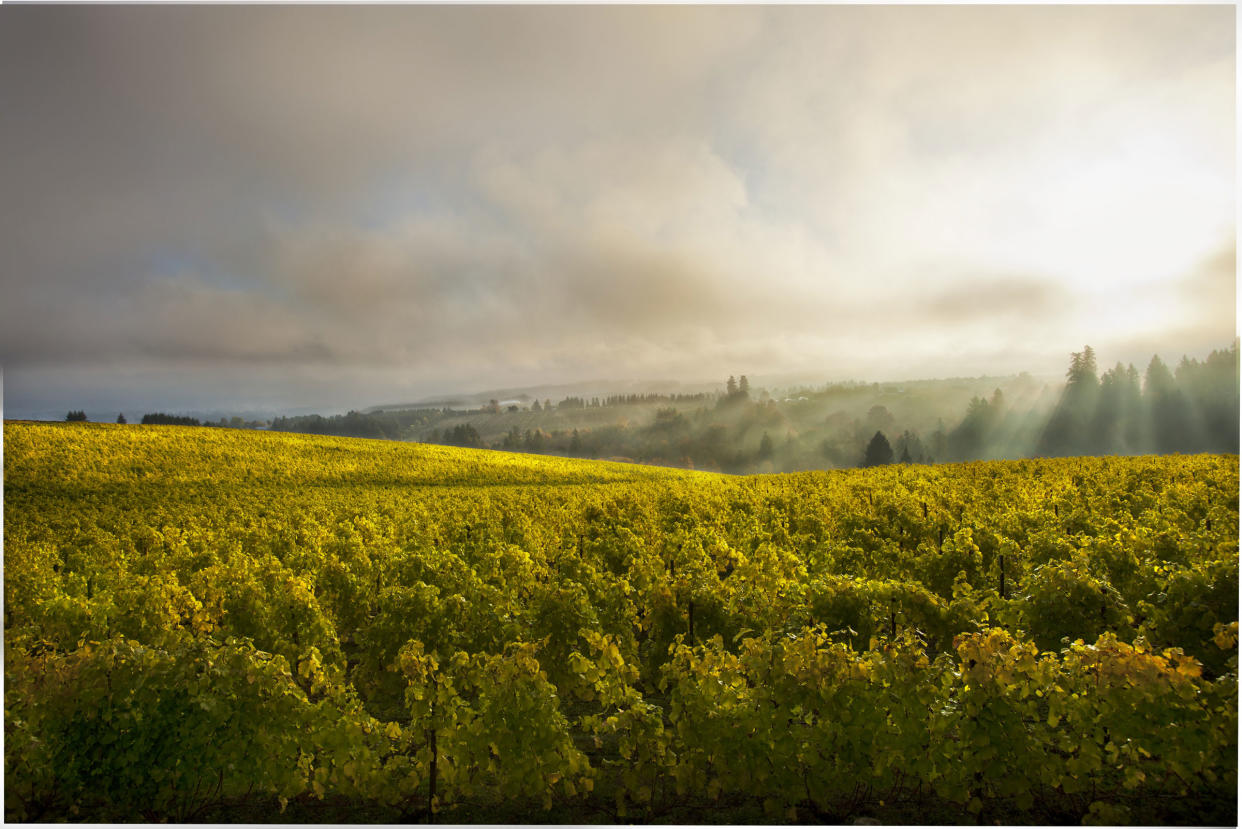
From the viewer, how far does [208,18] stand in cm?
948

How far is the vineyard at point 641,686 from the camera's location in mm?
5301

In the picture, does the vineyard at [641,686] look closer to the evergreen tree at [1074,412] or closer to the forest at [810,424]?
the evergreen tree at [1074,412]

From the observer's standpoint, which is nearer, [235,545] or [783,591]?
[783,591]

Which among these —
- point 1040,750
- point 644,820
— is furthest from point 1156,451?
point 644,820

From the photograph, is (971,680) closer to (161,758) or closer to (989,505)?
(161,758)

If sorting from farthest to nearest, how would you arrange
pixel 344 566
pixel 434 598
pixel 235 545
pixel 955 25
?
pixel 235 545 → pixel 344 566 → pixel 955 25 → pixel 434 598

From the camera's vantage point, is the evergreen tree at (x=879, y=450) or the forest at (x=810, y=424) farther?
the evergreen tree at (x=879, y=450)

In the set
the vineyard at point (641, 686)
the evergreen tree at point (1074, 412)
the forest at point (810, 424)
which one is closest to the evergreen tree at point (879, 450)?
the forest at point (810, 424)

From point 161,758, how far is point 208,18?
37.2 ft

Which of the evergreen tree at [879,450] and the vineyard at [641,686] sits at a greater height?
the vineyard at [641,686]

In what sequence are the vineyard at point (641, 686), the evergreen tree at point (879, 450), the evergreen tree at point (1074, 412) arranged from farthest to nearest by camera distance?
the evergreen tree at point (879, 450) < the evergreen tree at point (1074, 412) < the vineyard at point (641, 686)

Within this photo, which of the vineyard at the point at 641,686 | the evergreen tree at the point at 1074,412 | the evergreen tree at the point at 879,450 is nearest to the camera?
the vineyard at the point at 641,686

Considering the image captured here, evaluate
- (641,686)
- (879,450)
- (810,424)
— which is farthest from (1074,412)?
(641,686)

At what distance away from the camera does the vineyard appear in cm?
530
